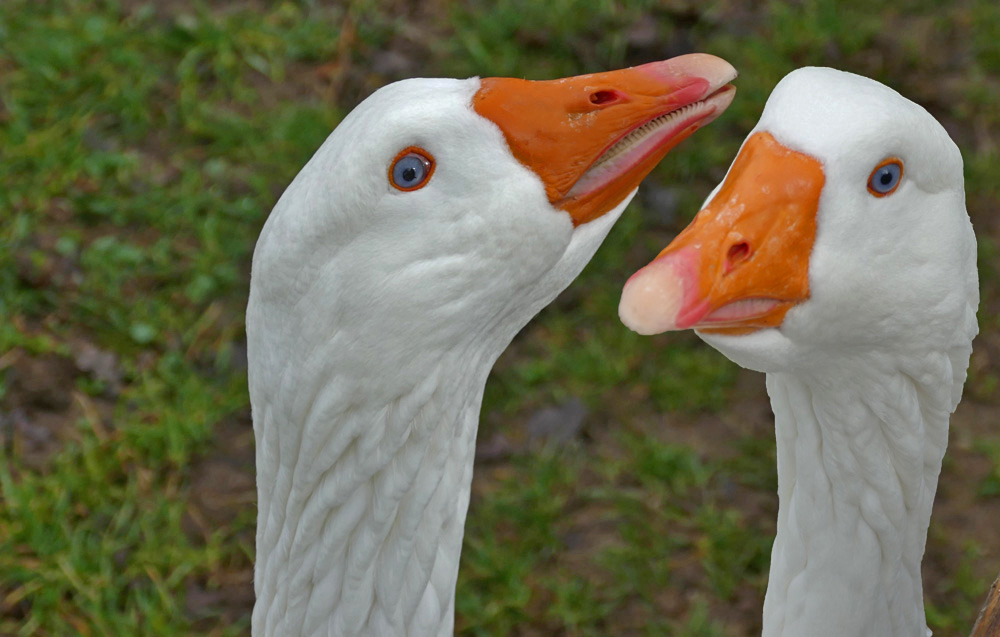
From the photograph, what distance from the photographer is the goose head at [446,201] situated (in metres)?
1.97

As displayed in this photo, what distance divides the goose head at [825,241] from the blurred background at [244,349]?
2041mm

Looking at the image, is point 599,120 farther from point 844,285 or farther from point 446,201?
point 844,285

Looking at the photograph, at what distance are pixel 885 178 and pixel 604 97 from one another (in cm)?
48

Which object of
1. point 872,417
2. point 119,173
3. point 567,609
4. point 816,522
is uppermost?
point 872,417

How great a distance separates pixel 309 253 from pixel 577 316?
107 inches

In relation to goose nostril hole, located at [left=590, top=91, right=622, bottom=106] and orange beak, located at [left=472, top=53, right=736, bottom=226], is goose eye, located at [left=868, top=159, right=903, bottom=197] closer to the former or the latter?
orange beak, located at [left=472, top=53, right=736, bottom=226]

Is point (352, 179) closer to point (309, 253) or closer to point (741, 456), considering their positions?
point (309, 253)

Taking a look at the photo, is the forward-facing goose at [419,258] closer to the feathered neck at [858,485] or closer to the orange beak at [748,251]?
the orange beak at [748,251]

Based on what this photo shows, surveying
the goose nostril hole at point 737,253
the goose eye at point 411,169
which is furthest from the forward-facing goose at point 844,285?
the goose eye at point 411,169

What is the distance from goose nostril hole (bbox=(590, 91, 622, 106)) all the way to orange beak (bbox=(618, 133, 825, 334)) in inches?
9.8

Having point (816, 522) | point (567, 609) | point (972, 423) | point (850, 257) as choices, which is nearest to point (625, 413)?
point (567, 609)

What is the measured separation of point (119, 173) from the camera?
16.3ft

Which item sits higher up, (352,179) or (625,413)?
(352,179)

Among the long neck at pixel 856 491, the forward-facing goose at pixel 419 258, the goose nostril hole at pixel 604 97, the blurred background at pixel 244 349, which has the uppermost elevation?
the goose nostril hole at pixel 604 97
